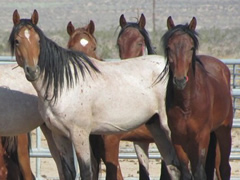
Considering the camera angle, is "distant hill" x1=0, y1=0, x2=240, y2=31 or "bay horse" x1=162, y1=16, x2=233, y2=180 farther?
"distant hill" x1=0, y1=0, x2=240, y2=31

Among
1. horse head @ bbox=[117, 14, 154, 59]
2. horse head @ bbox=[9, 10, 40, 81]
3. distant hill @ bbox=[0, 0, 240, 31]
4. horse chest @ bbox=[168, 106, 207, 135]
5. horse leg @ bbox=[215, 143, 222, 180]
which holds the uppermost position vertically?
horse head @ bbox=[9, 10, 40, 81]

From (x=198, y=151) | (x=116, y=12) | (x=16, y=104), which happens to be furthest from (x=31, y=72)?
(x=116, y=12)

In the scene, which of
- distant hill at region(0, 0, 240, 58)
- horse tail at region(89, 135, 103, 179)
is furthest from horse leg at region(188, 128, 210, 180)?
distant hill at region(0, 0, 240, 58)

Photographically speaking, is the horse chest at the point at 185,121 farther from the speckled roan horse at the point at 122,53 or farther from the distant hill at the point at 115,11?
the distant hill at the point at 115,11

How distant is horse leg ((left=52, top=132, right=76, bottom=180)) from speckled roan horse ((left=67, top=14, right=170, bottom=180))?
940mm

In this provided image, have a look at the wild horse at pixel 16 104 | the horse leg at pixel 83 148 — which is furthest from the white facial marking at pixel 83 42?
the horse leg at pixel 83 148

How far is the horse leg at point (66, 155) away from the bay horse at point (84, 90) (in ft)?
0.04

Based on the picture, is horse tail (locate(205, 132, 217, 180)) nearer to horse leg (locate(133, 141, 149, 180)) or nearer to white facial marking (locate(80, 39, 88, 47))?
horse leg (locate(133, 141, 149, 180))

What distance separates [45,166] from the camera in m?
11.9

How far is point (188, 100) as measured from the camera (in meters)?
8.12

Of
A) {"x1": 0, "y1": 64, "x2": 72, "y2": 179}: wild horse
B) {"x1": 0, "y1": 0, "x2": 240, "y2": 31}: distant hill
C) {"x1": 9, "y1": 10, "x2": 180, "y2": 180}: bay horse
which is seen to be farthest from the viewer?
{"x1": 0, "y1": 0, "x2": 240, "y2": 31}: distant hill

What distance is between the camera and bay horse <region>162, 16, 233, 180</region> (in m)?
7.79

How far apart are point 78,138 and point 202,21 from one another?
4637 centimetres

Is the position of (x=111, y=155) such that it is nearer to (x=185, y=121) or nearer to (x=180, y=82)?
(x=185, y=121)
